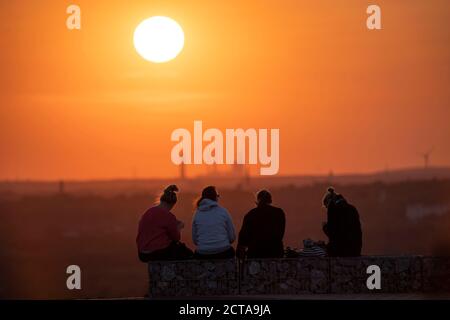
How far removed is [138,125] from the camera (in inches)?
4257

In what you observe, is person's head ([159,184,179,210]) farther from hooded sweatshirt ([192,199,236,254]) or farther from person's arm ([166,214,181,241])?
hooded sweatshirt ([192,199,236,254])

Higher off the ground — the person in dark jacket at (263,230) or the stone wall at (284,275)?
the person in dark jacket at (263,230)

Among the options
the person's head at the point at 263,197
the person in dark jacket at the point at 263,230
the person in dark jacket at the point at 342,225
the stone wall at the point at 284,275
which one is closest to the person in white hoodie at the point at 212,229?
the person in dark jacket at the point at 263,230

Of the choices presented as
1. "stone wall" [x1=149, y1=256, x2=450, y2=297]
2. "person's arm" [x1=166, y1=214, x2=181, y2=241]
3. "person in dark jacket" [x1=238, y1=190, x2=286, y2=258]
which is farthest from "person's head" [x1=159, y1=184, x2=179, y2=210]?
"person in dark jacket" [x1=238, y1=190, x2=286, y2=258]

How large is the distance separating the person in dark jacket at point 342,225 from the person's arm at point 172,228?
7.71ft

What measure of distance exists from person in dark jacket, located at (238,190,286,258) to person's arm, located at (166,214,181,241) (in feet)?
3.29

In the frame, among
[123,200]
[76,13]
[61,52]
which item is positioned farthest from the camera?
[123,200]

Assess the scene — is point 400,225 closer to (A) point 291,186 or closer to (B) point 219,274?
(A) point 291,186

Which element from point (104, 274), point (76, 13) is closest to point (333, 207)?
point (76, 13)

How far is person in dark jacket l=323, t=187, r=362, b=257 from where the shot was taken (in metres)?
21.5

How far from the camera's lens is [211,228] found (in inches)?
853

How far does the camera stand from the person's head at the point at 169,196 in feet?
70.4

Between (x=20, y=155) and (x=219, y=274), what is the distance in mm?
87214

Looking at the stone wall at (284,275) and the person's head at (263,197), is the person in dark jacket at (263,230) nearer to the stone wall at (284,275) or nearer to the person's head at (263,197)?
the person's head at (263,197)
